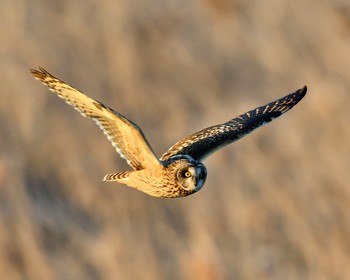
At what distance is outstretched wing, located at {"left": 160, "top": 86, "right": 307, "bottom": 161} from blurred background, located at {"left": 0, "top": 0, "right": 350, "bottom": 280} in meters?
8.95

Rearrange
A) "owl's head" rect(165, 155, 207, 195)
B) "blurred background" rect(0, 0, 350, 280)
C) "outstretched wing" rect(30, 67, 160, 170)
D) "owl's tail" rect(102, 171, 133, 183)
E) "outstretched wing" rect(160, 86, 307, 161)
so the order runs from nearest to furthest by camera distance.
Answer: "outstretched wing" rect(30, 67, 160, 170), "owl's head" rect(165, 155, 207, 195), "owl's tail" rect(102, 171, 133, 183), "outstretched wing" rect(160, 86, 307, 161), "blurred background" rect(0, 0, 350, 280)

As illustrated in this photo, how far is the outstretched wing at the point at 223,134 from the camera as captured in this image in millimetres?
9953

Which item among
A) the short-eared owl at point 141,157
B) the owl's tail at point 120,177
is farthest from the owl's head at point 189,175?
the owl's tail at point 120,177

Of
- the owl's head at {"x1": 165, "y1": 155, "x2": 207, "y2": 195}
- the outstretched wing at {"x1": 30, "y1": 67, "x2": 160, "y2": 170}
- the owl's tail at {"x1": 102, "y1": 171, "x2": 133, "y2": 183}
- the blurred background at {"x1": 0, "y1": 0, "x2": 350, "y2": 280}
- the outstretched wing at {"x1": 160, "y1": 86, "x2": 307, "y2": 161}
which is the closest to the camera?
the outstretched wing at {"x1": 30, "y1": 67, "x2": 160, "y2": 170}

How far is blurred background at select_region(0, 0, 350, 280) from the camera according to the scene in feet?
64.1

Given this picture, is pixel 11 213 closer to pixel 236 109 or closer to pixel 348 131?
pixel 236 109

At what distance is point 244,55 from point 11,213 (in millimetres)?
6079

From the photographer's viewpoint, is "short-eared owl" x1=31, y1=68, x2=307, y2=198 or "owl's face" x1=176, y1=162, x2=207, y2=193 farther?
"owl's face" x1=176, y1=162, x2=207, y2=193

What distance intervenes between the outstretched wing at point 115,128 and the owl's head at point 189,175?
0.61ft

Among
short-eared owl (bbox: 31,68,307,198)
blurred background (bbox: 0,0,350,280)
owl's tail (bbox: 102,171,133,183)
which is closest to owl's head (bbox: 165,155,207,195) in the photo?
short-eared owl (bbox: 31,68,307,198)

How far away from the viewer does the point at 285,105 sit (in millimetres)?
10812

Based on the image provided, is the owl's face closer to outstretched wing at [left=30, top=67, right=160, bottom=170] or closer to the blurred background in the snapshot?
outstretched wing at [left=30, top=67, right=160, bottom=170]

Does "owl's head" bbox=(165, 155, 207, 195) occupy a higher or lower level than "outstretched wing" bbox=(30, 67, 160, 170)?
lower

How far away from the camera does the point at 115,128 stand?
911 centimetres
